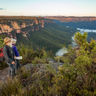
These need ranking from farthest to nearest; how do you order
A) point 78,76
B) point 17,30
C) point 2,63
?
point 17,30 < point 2,63 < point 78,76

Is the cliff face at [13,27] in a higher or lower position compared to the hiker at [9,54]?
lower

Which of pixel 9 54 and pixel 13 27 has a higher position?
pixel 9 54

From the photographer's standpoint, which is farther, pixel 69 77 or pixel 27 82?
pixel 27 82

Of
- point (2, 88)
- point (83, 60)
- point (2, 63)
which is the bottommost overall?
point (2, 63)

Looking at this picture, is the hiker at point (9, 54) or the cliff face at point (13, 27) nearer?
the hiker at point (9, 54)

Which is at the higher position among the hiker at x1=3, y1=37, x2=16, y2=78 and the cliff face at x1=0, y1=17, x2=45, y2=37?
the hiker at x1=3, y1=37, x2=16, y2=78

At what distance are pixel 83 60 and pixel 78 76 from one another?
44 cm

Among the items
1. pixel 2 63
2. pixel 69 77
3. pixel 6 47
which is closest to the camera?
pixel 69 77

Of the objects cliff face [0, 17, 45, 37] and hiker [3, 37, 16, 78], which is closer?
hiker [3, 37, 16, 78]

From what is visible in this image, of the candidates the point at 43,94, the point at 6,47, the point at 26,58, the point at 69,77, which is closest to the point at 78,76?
the point at 69,77

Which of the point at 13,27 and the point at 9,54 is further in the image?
the point at 13,27

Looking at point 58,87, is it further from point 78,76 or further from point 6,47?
point 6,47

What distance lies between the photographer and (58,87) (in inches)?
99.7

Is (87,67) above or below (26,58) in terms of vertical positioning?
above
